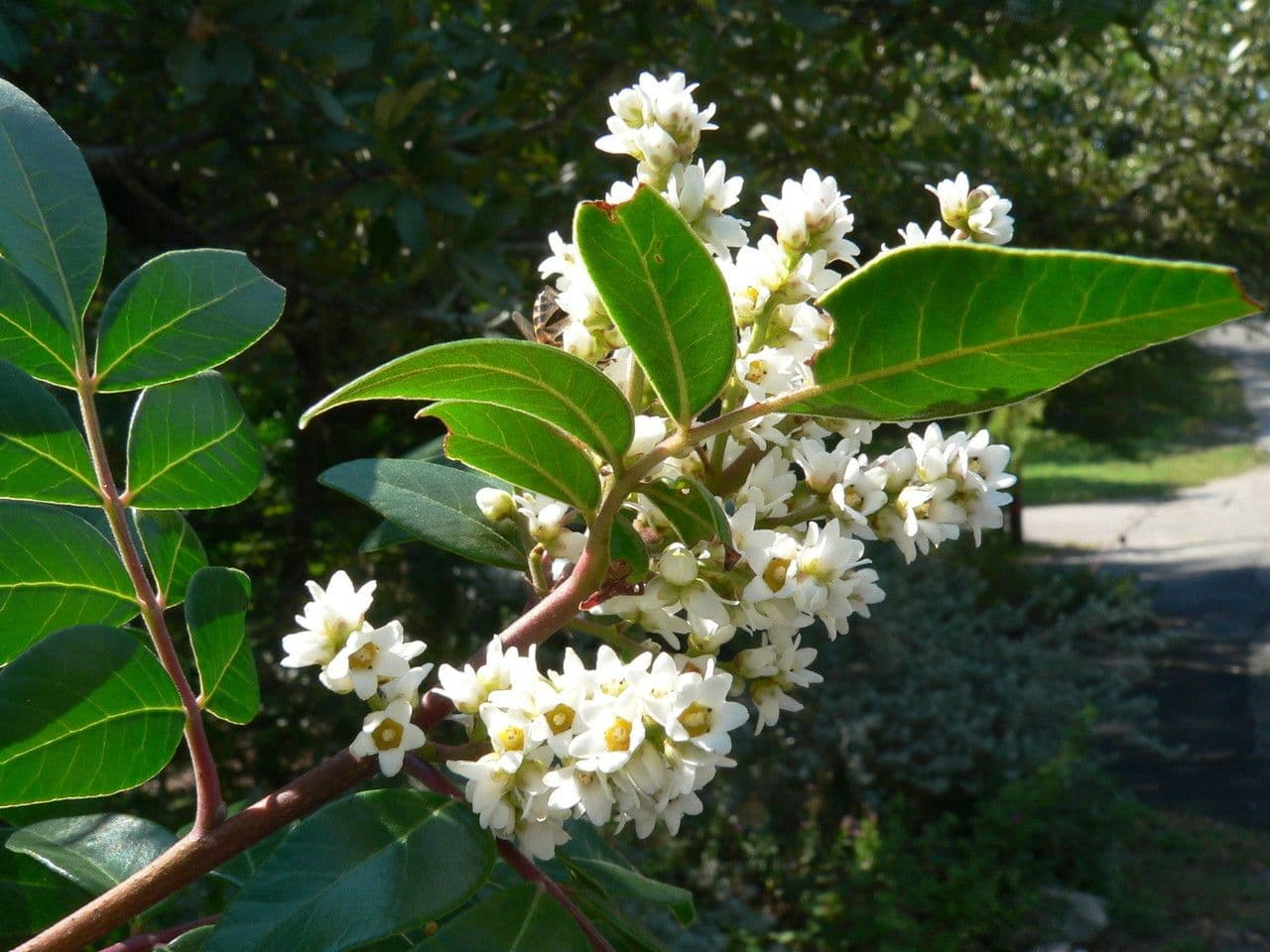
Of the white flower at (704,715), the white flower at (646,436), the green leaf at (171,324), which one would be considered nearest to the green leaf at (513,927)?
the white flower at (704,715)

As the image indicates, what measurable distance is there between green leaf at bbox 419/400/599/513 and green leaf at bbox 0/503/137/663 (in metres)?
0.23

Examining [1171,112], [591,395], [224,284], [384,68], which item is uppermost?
[1171,112]

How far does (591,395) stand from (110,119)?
2.75 m

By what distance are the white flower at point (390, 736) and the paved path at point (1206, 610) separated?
574 centimetres

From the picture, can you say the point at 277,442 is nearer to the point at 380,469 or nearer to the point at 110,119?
the point at 110,119

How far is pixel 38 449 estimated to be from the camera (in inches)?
26.1

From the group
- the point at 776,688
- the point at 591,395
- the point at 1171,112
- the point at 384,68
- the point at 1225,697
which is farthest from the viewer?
the point at 1225,697

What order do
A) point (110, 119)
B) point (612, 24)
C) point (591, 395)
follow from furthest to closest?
point (612, 24) → point (110, 119) → point (591, 395)

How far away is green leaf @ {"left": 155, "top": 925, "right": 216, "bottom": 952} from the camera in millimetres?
616

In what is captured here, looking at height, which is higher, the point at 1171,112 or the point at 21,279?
the point at 1171,112

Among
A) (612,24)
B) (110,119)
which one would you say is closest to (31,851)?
(110,119)

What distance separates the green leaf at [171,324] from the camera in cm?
68

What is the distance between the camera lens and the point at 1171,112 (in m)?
6.06

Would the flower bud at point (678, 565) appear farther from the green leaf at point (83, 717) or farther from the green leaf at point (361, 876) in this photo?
the green leaf at point (83, 717)
